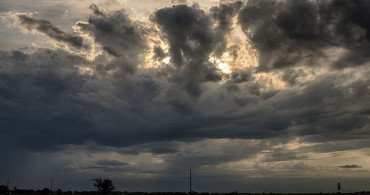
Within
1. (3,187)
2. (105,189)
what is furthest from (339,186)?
(3,187)

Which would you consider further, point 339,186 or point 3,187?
point 339,186

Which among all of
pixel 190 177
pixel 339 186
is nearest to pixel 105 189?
pixel 190 177

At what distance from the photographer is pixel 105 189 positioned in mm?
154875

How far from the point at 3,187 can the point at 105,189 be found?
4117 centimetres

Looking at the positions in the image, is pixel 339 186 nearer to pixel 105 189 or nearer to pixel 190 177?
pixel 190 177

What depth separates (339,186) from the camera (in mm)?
161000

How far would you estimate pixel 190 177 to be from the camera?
499 ft

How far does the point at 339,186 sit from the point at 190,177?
66.1 metres

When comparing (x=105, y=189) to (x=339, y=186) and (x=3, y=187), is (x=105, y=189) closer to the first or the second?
(x=3, y=187)

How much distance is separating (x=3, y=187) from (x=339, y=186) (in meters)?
142

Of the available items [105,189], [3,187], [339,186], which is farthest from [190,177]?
[3,187]

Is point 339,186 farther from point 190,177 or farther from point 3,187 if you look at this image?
point 3,187
